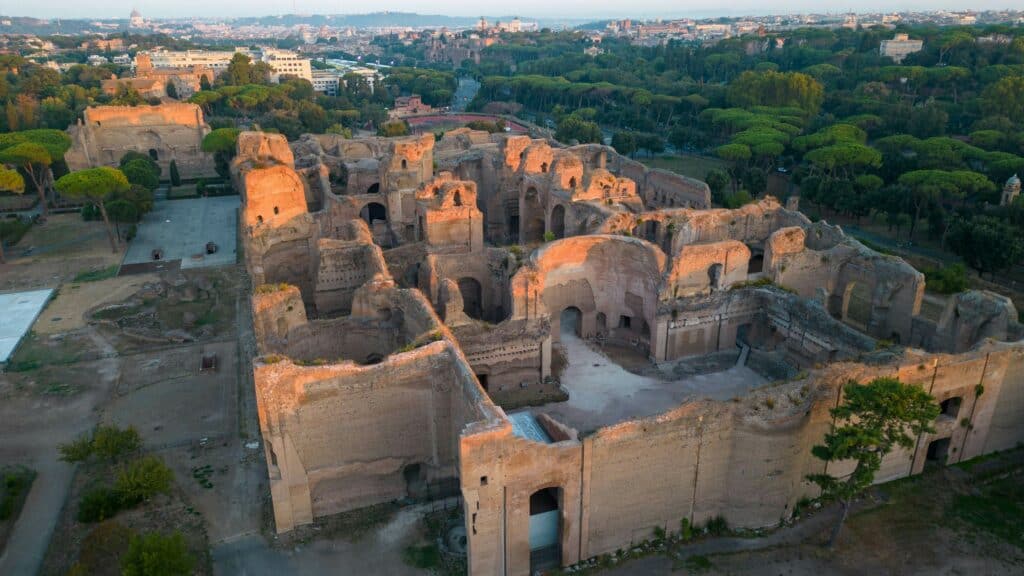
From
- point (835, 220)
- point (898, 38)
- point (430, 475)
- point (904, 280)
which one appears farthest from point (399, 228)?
point (898, 38)

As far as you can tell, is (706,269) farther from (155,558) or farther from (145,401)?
(145,401)

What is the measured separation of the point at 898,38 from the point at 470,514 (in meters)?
121

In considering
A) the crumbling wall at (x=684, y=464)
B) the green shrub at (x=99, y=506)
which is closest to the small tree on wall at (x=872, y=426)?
the crumbling wall at (x=684, y=464)

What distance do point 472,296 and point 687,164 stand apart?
44495 mm

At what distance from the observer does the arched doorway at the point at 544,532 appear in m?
18.7

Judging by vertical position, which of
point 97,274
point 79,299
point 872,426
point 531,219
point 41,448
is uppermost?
point 872,426

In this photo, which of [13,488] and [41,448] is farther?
[41,448]

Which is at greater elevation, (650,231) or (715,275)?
(715,275)

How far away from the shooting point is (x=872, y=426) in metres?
17.9

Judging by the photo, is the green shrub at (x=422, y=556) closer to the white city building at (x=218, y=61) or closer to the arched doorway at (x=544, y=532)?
the arched doorway at (x=544, y=532)

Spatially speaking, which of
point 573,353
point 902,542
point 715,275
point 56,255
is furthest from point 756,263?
point 56,255

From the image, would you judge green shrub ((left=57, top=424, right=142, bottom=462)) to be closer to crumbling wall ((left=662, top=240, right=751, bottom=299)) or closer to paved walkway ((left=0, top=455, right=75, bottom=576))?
paved walkway ((left=0, top=455, right=75, bottom=576))

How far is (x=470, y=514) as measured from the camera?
17203 mm

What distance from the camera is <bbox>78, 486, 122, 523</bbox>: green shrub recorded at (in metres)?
20.7
